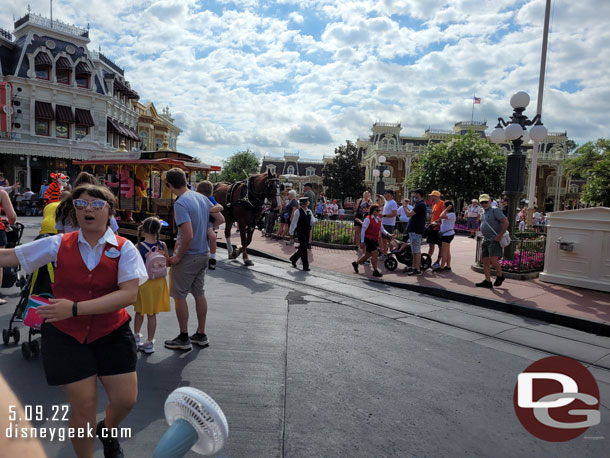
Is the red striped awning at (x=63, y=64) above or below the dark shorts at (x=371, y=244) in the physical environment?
above

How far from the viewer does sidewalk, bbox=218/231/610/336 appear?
21.2 feet

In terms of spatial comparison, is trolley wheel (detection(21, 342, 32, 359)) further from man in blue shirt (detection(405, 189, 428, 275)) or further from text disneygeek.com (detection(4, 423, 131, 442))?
man in blue shirt (detection(405, 189, 428, 275))

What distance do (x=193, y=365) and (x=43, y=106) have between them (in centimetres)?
3097

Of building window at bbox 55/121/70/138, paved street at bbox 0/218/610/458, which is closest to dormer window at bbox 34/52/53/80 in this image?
building window at bbox 55/121/70/138

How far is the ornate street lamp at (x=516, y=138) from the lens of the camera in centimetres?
1052

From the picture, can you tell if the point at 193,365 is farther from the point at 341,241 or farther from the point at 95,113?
the point at 95,113

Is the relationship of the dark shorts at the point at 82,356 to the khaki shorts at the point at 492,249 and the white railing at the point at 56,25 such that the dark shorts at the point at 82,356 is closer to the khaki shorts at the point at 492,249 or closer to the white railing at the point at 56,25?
the khaki shorts at the point at 492,249

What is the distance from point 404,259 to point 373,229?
1820 millimetres

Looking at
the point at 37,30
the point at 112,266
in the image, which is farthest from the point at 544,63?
the point at 37,30

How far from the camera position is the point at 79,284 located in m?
2.27
